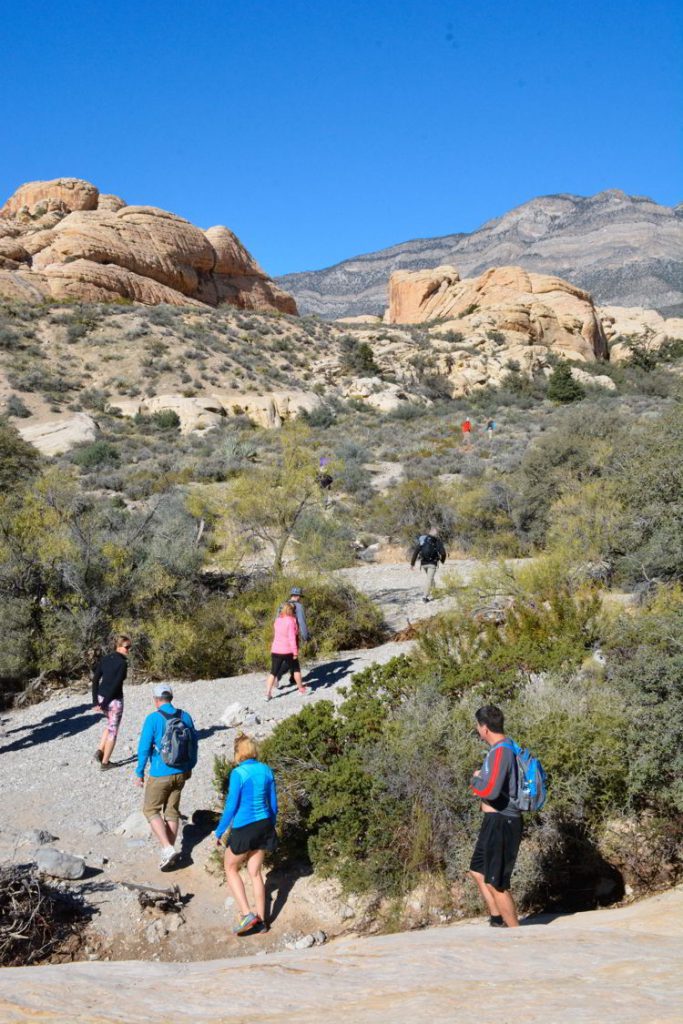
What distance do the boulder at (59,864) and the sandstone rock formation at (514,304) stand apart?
1873 inches

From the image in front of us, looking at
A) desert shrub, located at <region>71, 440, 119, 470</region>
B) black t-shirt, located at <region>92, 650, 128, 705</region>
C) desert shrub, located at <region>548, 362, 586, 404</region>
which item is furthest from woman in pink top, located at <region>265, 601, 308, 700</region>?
desert shrub, located at <region>548, 362, 586, 404</region>

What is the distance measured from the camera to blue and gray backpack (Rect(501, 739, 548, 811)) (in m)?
4.14

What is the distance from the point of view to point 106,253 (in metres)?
47.6

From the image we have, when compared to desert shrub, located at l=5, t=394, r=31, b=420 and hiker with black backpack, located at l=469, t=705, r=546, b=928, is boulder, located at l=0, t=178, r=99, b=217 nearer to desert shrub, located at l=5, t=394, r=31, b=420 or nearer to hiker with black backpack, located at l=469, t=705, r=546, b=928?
desert shrub, located at l=5, t=394, r=31, b=420

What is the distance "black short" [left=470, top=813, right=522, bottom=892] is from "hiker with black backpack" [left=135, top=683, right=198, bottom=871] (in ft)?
8.33

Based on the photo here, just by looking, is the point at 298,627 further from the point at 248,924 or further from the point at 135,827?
the point at 248,924

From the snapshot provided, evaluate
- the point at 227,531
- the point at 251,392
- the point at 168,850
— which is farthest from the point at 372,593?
the point at 251,392

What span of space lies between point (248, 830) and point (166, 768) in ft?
3.70

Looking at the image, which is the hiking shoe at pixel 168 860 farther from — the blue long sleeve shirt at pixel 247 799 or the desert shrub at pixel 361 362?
the desert shrub at pixel 361 362

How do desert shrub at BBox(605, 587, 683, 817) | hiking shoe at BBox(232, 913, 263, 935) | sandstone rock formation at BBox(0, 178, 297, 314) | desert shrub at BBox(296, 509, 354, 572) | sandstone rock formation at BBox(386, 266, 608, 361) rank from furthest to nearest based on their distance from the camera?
sandstone rock formation at BBox(386, 266, 608, 361) → sandstone rock formation at BBox(0, 178, 297, 314) → desert shrub at BBox(296, 509, 354, 572) → desert shrub at BBox(605, 587, 683, 817) → hiking shoe at BBox(232, 913, 263, 935)

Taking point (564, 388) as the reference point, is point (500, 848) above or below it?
below

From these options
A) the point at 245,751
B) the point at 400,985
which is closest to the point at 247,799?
the point at 245,751

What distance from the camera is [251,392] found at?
3925 cm

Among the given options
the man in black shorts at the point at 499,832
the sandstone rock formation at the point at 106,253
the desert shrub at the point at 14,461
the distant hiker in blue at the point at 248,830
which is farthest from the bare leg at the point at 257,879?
the sandstone rock formation at the point at 106,253
